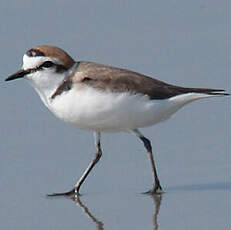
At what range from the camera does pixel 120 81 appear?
7410mm

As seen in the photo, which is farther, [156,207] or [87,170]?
[87,170]

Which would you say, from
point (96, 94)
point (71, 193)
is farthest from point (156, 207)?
point (96, 94)

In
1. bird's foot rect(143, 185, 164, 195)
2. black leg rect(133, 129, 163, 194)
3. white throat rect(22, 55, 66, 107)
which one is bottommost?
bird's foot rect(143, 185, 164, 195)

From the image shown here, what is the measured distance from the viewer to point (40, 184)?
24.6 ft

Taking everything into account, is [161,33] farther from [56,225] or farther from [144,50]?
[56,225]

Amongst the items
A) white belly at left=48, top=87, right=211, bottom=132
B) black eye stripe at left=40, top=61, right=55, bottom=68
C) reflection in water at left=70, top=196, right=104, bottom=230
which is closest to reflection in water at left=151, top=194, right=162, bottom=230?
reflection in water at left=70, top=196, right=104, bottom=230

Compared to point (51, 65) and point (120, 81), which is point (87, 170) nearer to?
point (120, 81)

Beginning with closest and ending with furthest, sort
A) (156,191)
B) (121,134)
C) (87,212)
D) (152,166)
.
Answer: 1. (87,212)
2. (156,191)
3. (152,166)
4. (121,134)

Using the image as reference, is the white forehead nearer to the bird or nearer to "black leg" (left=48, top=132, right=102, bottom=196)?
the bird

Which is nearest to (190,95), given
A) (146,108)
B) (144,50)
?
(146,108)

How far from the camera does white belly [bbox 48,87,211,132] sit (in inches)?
285

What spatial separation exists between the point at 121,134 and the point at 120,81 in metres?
1.28

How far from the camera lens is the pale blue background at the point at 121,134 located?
6859 mm

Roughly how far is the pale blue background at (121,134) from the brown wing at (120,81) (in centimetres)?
64
